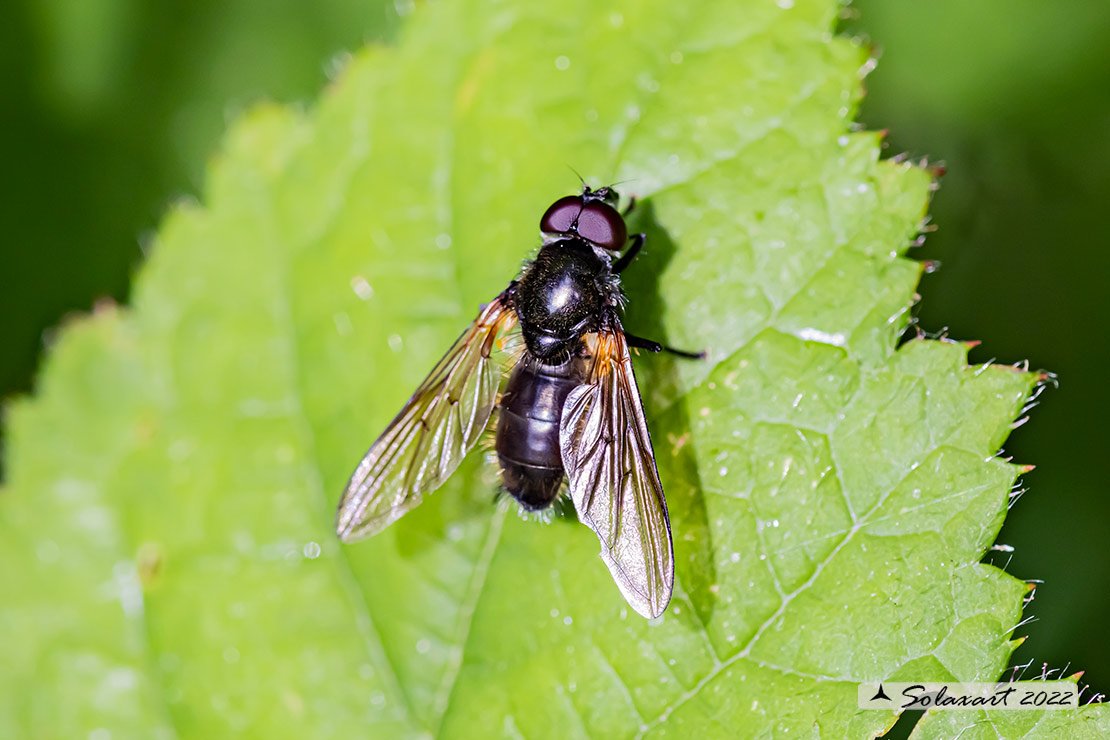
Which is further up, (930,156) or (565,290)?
(930,156)

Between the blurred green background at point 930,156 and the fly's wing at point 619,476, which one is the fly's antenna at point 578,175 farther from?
the blurred green background at point 930,156

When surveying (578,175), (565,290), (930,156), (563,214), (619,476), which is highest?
(930,156)

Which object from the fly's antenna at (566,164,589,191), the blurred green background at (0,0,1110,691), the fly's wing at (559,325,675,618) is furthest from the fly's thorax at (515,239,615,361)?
the blurred green background at (0,0,1110,691)

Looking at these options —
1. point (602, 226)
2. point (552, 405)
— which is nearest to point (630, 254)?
point (602, 226)

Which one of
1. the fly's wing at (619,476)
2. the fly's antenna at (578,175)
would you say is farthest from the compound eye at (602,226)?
the fly's wing at (619,476)

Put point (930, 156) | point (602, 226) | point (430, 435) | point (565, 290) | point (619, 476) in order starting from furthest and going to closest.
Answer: point (930, 156), point (430, 435), point (565, 290), point (602, 226), point (619, 476)

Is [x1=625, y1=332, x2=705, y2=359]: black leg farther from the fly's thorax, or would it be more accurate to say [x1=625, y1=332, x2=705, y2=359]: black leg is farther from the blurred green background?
the blurred green background

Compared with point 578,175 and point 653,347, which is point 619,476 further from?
point 578,175
